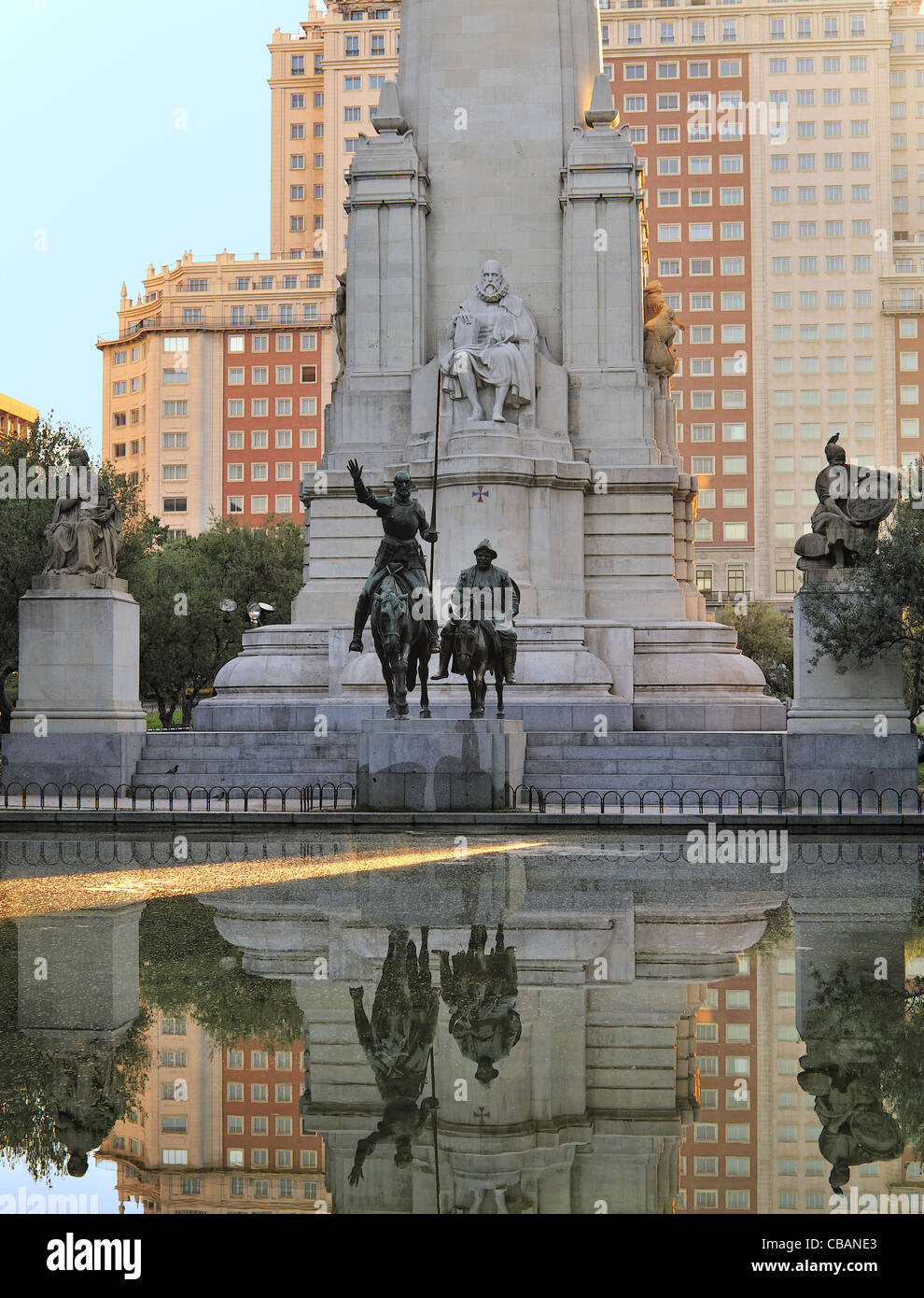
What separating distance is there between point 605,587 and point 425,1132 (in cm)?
2475

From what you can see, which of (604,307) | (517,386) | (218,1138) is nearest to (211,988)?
(218,1138)

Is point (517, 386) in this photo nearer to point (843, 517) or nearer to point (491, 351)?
point (491, 351)

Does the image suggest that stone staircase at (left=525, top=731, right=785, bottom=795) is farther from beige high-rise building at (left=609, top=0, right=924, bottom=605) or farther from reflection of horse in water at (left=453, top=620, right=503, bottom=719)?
beige high-rise building at (left=609, top=0, right=924, bottom=605)

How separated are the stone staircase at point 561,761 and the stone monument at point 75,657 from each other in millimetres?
848

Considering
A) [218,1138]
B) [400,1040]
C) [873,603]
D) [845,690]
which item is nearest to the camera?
[218,1138]

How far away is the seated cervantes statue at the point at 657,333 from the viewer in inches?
1252

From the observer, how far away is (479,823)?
62.0 feet

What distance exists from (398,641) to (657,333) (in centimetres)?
1431

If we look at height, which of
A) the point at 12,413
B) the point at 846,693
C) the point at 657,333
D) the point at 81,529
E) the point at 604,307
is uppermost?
the point at 12,413

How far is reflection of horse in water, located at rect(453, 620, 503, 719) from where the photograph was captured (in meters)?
20.7

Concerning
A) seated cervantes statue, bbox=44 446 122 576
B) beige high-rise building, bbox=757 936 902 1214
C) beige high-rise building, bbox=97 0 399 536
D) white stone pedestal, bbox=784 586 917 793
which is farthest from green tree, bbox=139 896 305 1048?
beige high-rise building, bbox=97 0 399 536

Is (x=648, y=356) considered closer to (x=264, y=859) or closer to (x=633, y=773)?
(x=633, y=773)

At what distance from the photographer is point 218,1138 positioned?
239 inches
